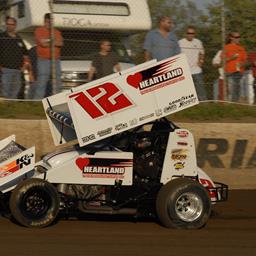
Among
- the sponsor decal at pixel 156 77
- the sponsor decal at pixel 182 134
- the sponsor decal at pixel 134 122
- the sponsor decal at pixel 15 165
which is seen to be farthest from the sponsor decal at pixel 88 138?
the sponsor decal at pixel 182 134

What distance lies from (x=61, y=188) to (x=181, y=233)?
1.48 metres

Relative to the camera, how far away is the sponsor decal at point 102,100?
9.29m

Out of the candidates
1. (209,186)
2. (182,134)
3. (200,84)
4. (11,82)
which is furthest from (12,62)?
(209,186)

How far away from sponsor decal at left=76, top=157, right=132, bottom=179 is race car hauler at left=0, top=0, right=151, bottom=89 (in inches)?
176

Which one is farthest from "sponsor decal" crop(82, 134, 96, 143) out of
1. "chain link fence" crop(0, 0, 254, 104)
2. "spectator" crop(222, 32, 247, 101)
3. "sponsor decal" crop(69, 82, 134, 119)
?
"spectator" crop(222, 32, 247, 101)

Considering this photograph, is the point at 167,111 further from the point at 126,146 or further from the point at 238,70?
the point at 238,70

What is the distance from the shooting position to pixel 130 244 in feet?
27.4

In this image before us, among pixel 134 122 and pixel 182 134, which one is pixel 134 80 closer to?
pixel 134 122

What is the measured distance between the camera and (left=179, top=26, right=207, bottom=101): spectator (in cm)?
1393

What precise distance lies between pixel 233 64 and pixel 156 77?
494 cm

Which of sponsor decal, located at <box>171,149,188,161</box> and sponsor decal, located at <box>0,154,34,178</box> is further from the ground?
sponsor decal, located at <box>171,149,188,161</box>

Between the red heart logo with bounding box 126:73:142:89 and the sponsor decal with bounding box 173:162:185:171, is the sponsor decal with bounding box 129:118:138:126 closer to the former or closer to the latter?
the red heart logo with bounding box 126:73:142:89

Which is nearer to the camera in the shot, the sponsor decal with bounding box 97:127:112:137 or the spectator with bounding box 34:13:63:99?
the sponsor decal with bounding box 97:127:112:137

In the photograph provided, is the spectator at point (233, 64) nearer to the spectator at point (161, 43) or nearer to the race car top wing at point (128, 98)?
the spectator at point (161, 43)
